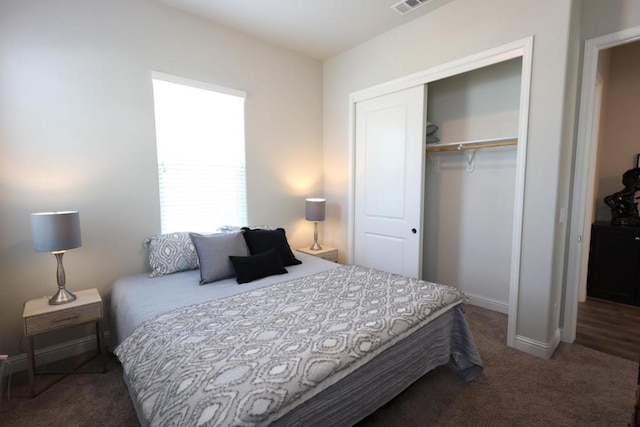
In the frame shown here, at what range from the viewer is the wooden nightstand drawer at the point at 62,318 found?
6.21 feet

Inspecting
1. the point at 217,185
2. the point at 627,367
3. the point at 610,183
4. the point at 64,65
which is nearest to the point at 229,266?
the point at 217,185

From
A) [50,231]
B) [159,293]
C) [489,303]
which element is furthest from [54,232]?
[489,303]

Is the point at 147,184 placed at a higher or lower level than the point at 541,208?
higher

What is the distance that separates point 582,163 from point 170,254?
11.4ft

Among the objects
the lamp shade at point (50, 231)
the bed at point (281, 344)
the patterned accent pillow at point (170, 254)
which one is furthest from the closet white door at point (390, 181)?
the lamp shade at point (50, 231)

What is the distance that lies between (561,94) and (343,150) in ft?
7.18

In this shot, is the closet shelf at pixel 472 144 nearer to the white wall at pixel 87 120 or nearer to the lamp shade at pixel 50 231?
the white wall at pixel 87 120

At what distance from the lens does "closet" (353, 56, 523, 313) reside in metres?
3.04

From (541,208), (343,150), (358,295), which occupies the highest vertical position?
(343,150)

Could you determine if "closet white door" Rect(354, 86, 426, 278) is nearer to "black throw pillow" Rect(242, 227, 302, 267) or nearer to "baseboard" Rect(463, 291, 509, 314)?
"baseboard" Rect(463, 291, 509, 314)

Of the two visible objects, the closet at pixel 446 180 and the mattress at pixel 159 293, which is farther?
Result: the closet at pixel 446 180

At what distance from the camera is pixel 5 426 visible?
170 centimetres

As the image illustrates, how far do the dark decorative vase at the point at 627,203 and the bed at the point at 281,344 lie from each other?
2754 millimetres

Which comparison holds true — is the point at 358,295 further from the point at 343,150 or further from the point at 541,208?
the point at 343,150
